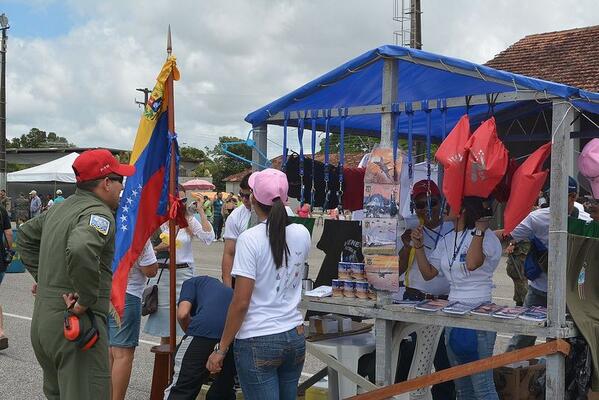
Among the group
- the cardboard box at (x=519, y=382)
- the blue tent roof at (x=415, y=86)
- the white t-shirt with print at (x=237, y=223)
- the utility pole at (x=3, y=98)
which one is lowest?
the cardboard box at (x=519, y=382)

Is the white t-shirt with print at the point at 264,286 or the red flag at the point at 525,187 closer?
the white t-shirt with print at the point at 264,286

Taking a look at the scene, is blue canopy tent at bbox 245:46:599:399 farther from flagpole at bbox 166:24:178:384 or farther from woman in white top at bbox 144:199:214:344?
woman in white top at bbox 144:199:214:344

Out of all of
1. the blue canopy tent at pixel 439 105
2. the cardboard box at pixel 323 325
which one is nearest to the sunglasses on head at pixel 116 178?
the blue canopy tent at pixel 439 105

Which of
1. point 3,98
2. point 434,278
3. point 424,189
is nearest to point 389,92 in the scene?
point 424,189

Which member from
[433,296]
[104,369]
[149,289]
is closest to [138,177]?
[149,289]

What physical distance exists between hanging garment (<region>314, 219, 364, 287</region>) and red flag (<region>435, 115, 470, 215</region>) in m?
1.33

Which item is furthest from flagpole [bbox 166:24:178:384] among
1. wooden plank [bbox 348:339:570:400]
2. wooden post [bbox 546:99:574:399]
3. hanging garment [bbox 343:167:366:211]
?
wooden post [bbox 546:99:574:399]

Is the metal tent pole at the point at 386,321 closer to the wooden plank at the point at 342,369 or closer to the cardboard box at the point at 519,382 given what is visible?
the wooden plank at the point at 342,369

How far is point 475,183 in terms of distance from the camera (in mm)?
4305

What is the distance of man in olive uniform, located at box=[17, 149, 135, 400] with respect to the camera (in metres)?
3.56

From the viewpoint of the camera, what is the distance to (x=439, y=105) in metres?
4.65

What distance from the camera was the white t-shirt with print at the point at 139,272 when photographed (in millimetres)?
5527

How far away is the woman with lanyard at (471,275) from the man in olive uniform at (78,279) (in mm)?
2136

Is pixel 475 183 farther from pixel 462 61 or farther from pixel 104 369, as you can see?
pixel 104 369
